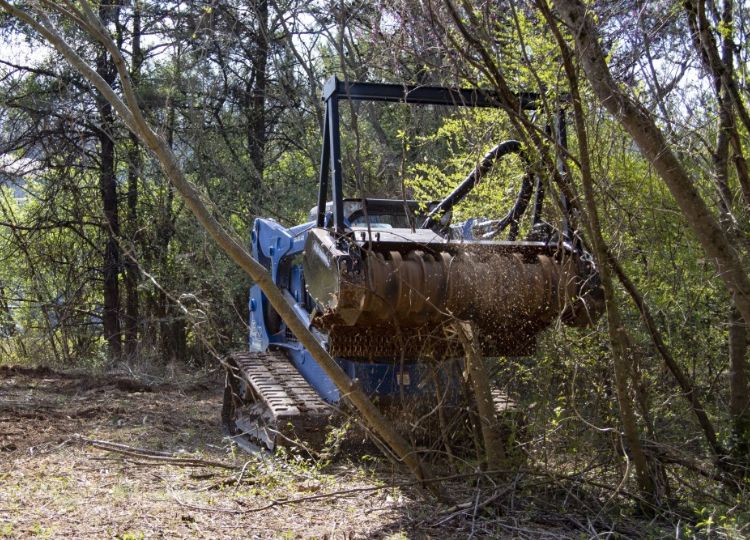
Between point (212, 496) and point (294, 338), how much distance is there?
2567mm

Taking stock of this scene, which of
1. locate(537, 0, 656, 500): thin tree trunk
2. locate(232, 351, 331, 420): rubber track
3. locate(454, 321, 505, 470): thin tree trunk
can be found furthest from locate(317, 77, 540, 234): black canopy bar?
locate(232, 351, 331, 420): rubber track

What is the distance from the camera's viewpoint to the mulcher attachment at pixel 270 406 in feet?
21.4

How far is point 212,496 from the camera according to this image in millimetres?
5344

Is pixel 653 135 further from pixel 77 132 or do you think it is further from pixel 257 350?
pixel 77 132

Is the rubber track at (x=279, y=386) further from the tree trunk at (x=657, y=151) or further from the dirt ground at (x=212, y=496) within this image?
the tree trunk at (x=657, y=151)

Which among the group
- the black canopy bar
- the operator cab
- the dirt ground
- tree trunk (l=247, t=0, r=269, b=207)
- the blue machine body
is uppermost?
tree trunk (l=247, t=0, r=269, b=207)

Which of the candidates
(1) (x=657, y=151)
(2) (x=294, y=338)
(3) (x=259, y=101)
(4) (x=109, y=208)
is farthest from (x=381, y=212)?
(3) (x=259, y=101)

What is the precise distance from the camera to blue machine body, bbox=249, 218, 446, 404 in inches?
253

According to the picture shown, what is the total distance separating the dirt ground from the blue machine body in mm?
555

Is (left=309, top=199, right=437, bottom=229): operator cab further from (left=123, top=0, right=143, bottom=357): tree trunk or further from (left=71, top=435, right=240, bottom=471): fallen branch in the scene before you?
(left=123, top=0, right=143, bottom=357): tree trunk

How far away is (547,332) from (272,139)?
1067 centimetres

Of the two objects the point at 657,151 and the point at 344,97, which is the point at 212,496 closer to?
the point at 344,97

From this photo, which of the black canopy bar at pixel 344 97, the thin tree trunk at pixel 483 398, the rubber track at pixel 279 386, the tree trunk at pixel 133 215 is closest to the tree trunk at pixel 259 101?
the tree trunk at pixel 133 215

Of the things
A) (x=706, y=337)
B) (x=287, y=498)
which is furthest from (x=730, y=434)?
(x=287, y=498)
